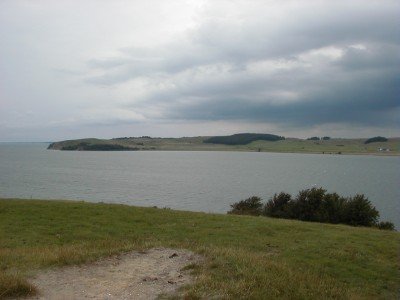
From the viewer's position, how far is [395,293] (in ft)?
37.9

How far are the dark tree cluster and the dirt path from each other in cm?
2374

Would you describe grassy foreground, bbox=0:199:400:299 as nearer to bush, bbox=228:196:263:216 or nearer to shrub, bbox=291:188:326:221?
shrub, bbox=291:188:326:221

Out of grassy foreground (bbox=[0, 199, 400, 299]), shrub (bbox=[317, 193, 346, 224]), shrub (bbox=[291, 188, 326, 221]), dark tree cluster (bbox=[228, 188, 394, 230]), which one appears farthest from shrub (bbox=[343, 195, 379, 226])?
grassy foreground (bbox=[0, 199, 400, 299])

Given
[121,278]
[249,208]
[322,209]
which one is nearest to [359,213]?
[322,209]

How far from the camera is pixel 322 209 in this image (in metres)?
33.3

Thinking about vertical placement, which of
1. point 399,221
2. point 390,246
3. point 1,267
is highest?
point 1,267

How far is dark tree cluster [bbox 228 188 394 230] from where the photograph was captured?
104ft

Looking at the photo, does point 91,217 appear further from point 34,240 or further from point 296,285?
point 296,285

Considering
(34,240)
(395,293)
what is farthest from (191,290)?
(34,240)

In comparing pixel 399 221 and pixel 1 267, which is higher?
pixel 1 267

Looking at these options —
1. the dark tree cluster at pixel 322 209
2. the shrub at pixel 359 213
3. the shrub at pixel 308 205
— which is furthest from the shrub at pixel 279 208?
the shrub at pixel 359 213

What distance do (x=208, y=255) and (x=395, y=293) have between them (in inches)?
213

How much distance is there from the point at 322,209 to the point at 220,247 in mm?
22232

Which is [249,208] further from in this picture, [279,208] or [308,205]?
[308,205]
